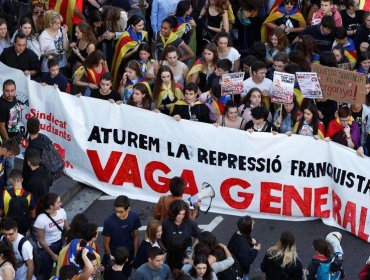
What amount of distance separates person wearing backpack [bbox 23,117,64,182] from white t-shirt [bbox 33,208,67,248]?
125 centimetres

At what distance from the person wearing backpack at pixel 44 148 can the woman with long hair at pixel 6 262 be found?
2.31m

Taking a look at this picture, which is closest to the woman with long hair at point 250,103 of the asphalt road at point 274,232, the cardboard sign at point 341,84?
the cardboard sign at point 341,84

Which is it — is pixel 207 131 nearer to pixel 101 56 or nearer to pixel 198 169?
pixel 198 169

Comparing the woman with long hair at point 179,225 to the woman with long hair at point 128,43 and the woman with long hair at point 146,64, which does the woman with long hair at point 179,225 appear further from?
the woman with long hair at point 128,43

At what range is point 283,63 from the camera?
15.9 metres

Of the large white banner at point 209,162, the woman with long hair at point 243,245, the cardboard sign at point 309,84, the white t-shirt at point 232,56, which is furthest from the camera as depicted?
the white t-shirt at point 232,56

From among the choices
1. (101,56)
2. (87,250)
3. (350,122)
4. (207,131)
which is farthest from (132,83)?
(87,250)

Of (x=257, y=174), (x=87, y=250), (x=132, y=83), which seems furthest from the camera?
(x=132, y=83)

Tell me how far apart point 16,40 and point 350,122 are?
14.9ft

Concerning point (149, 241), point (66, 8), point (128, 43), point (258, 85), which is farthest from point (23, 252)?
point (66, 8)

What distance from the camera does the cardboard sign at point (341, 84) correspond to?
1475cm

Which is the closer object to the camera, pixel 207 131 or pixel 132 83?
pixel 207 131

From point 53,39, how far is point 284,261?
19.2 ft

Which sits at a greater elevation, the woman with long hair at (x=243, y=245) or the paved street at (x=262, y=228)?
the woman with long hair at (x=243, y=245)
